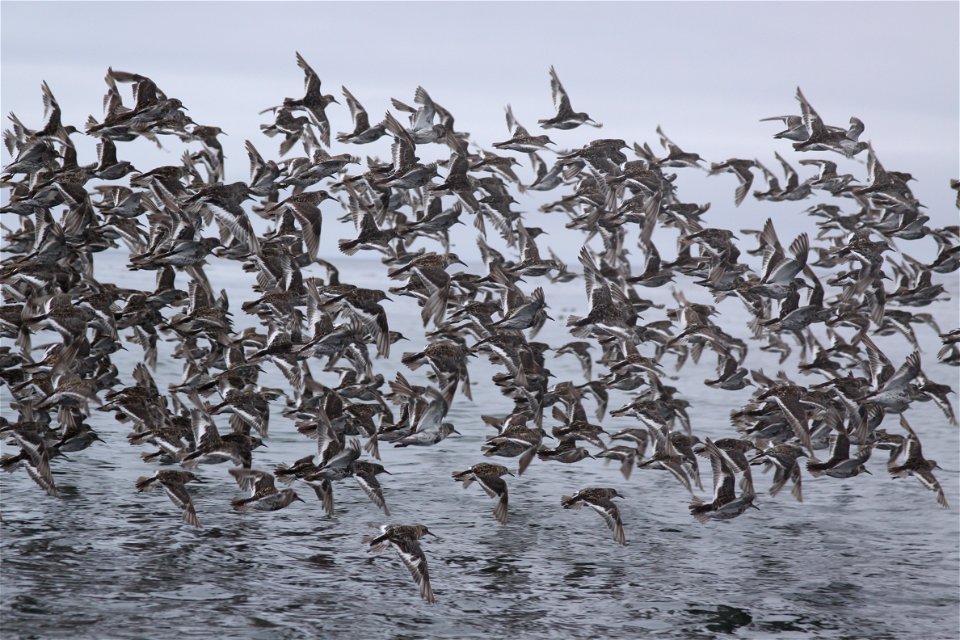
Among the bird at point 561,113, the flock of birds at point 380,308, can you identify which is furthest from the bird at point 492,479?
the bird at point 561,113

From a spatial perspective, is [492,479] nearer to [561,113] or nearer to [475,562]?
[475,562]

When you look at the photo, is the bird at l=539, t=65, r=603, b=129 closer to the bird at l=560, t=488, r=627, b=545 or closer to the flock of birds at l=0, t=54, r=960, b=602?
the flock of birds at l=0, t=54, r=960, b=602

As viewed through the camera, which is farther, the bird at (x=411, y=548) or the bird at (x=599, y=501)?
the bird at (x=599, y=501)

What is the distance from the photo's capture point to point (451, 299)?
68.2ft

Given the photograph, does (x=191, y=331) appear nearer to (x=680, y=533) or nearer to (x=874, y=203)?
(x=680, y=533)

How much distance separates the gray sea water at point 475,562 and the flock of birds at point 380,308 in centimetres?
83

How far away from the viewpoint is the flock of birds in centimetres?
1781

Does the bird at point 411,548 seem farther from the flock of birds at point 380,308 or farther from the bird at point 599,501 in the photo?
the bird at point 599,501

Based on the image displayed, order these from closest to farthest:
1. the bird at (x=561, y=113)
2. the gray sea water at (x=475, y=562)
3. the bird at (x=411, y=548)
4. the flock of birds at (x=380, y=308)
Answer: the gray sea water at (x=475, y=562)
the bird at (x=411, y=548)
the flock of birds at (x=380, y=308)
the bird at (x=561, y=113)

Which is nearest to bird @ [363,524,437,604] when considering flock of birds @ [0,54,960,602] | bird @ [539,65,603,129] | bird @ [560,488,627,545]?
flock of birds @ [0,54,960,602]

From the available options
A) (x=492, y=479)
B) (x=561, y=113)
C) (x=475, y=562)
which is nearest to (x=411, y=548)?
(x=475, y=562)

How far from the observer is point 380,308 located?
18.1 metres

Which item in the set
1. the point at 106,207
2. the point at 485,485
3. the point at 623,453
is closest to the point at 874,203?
the point at 623,453

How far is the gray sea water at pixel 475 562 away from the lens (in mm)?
14898
